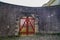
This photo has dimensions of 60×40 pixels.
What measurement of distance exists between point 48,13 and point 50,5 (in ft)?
0.36

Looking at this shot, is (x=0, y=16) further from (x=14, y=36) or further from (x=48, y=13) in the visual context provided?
(x=48, y=13)

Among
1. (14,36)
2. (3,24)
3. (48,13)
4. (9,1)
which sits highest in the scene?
(9,1)

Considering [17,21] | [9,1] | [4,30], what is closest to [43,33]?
[17,21]

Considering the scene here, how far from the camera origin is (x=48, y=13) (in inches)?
64.1

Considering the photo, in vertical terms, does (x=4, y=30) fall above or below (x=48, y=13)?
below

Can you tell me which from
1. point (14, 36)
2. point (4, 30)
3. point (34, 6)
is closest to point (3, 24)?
point (4, 30)

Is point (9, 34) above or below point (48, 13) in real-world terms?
below

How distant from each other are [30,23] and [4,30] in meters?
0.30

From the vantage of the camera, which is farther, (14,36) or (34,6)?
(34,6)

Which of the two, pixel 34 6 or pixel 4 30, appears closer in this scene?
pixel 4 30

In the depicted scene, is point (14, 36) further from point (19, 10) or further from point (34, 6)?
point (34, 6)

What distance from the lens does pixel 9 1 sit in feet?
5.43

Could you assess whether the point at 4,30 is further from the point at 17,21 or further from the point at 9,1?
the point at 9,1

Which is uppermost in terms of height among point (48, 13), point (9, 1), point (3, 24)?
point (9, 1)
